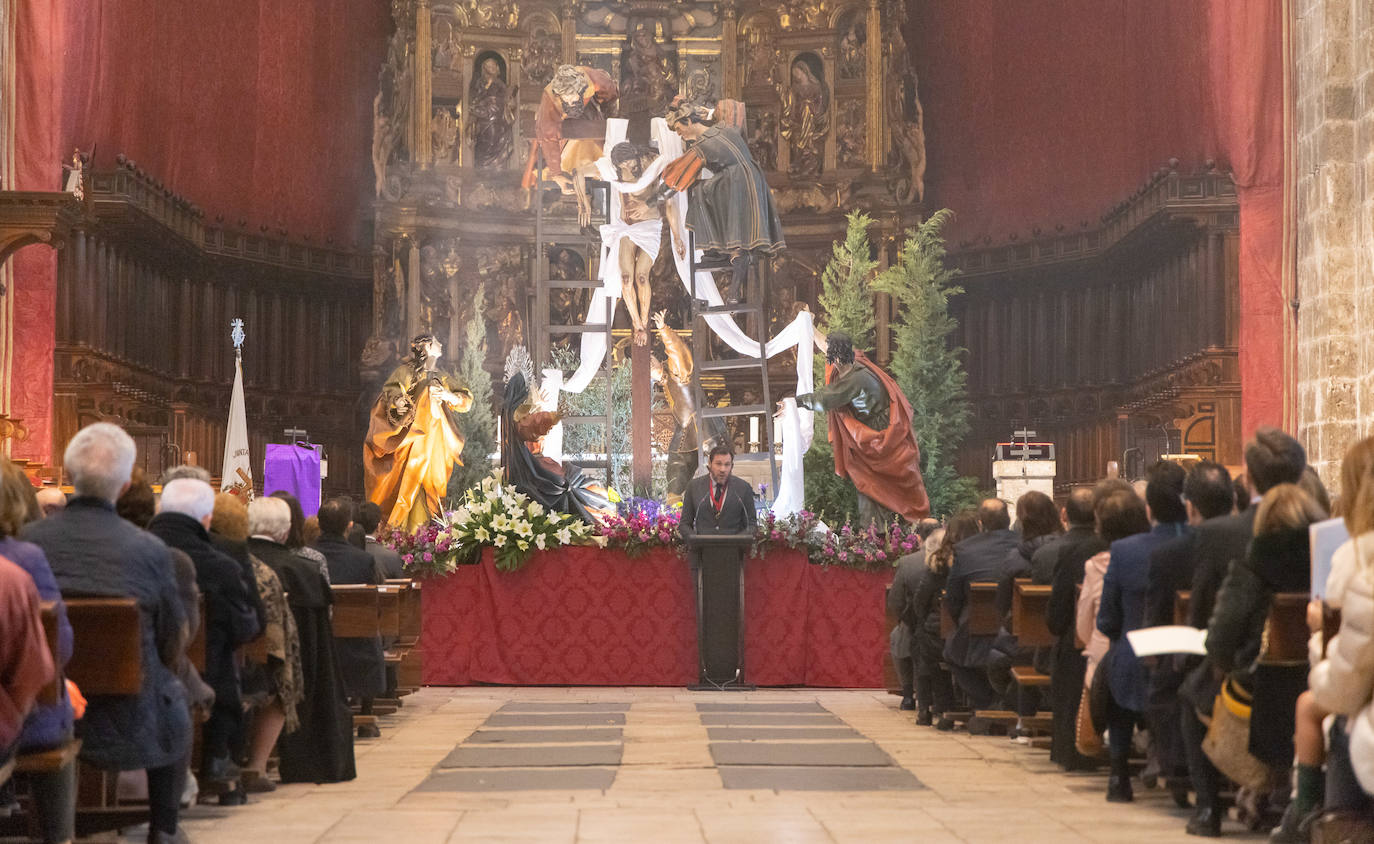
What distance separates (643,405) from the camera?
1494 cm

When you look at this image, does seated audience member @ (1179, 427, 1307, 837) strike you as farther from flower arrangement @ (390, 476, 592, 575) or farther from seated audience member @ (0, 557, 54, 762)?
flower arrangement @ (390, 476, 592, 575)

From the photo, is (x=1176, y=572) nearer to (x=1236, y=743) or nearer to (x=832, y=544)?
(x=1236, y=743)

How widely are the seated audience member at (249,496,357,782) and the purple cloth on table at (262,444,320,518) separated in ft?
34.9

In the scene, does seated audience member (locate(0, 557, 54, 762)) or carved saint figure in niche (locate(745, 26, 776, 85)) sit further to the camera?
carved saint figure in niche (locate(745, 26, 776, 85))

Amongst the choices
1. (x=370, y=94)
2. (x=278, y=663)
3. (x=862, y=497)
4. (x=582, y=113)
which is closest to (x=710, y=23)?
Result: (x=370, y=94)

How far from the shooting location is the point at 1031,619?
8156 millimetres

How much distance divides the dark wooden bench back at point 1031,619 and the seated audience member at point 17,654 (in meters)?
4.67

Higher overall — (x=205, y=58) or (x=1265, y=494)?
(x=205, y=58)

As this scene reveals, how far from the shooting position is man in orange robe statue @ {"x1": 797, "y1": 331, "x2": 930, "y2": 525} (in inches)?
551

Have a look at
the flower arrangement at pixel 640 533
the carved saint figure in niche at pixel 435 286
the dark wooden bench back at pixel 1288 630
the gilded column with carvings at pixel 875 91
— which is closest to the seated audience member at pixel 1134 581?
the dark wooden bench back at pixel 1288 630

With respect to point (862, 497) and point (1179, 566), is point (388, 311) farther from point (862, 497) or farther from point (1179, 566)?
point (1179, 566)

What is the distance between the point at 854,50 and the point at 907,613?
13.7 m

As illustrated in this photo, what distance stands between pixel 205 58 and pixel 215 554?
16726mm

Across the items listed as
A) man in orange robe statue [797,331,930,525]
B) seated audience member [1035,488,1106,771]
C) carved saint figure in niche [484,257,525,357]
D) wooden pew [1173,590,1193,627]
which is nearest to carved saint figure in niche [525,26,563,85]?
carved saint figure in niche [484,257,525,357]
